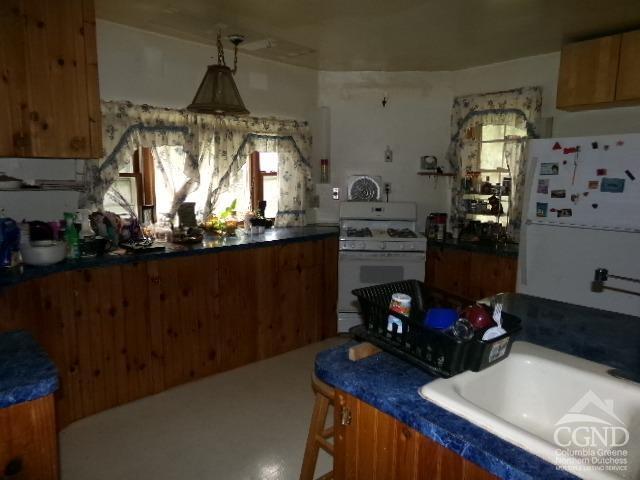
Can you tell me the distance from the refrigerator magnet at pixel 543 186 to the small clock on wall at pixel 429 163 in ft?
4.11

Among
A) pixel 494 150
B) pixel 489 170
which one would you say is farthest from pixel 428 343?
pixel 494 150

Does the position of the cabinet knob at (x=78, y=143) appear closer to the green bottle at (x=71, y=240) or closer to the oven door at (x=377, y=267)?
the green bottle at (x=71, y=240)

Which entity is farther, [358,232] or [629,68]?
[358,232]

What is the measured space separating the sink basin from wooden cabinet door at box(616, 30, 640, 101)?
2.34 meters

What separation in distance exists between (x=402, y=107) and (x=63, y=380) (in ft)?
11.2

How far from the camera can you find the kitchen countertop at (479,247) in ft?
10.9

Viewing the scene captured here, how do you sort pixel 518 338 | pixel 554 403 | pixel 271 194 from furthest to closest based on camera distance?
pixel 271 194, pixel 518 338, pixel 554 403

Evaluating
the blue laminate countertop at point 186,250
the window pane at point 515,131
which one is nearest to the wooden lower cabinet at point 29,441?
the blue laminate countertop at point 186,250

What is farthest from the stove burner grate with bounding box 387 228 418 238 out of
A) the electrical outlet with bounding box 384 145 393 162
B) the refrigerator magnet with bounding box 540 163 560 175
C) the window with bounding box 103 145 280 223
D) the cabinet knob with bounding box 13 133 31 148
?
the cabinet knob with bounding box 13 133 31 148

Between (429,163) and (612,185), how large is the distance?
1.70m

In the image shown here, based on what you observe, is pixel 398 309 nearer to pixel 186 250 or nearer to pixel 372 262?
pixel 186 250

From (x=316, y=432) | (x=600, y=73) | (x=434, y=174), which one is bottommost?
(x=316, y=432)

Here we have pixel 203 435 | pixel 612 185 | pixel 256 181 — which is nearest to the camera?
pixel 203 435

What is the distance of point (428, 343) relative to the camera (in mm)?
1144
